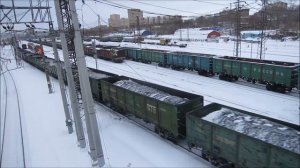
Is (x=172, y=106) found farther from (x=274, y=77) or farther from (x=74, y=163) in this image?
(x=274, y=77)

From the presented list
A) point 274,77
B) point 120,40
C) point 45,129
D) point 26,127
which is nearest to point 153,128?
point 45,129

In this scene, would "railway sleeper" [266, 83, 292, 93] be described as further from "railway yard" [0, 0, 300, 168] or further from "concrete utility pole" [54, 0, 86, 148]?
"concrete utility pole" [54, 0, 86, 148]

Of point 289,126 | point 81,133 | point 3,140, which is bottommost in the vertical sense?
point 3,140

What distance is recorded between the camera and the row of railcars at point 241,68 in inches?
832

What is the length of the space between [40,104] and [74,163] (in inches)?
520

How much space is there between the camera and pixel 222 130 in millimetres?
10414

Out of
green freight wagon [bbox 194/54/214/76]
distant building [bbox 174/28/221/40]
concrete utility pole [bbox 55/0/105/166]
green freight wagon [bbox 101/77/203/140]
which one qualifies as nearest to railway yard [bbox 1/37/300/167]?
green freight wagon [bbox 101/77/203/140]

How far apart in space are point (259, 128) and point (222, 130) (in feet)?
4.90

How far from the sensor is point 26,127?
18969 mm

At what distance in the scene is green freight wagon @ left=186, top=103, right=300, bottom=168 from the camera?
8758 millimetres

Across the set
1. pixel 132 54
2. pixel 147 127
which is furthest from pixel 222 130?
pixel 132 54

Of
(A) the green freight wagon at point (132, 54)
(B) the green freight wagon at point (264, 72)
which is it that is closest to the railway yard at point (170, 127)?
(B) the green freight wagon at point (264, 72)

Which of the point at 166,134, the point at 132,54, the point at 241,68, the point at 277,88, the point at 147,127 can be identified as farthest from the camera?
the point at 132,54

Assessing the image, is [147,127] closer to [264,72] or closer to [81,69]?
[81,69]
